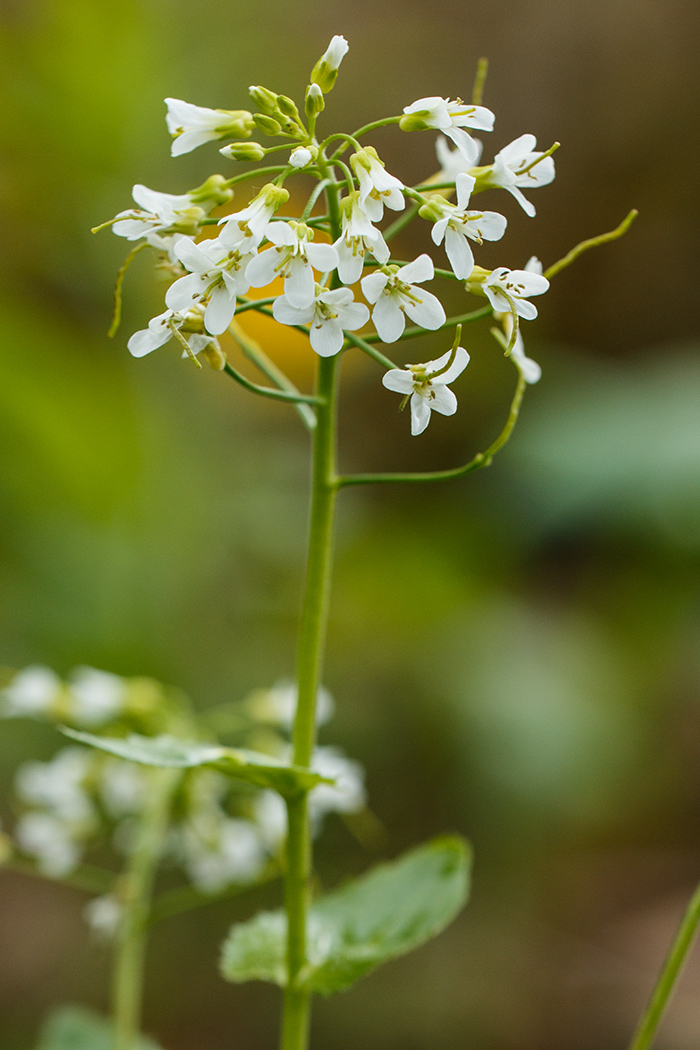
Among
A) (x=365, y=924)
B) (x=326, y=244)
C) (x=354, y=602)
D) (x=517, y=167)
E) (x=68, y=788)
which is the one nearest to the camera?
(x=326, y=244)

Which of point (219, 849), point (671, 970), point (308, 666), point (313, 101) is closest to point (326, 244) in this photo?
point (313, 101)

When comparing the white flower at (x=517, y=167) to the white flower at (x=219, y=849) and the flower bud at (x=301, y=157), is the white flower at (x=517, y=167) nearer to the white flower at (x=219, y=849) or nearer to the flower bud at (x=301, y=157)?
the flower bud at (x=301, y=157)

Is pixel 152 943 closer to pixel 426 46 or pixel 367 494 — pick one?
pixel 367 494

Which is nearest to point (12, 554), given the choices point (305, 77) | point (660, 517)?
point (660, 517)

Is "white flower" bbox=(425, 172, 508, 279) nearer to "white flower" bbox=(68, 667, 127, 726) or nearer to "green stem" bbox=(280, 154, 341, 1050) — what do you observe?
"green stem" bbox=(280, 154, 341, 1050)

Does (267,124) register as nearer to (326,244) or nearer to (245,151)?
(245,151)

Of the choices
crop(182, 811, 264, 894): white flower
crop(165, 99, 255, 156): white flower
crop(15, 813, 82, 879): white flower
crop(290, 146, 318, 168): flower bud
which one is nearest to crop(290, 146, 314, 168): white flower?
crop(290, 146, 318, 168): flower bud
